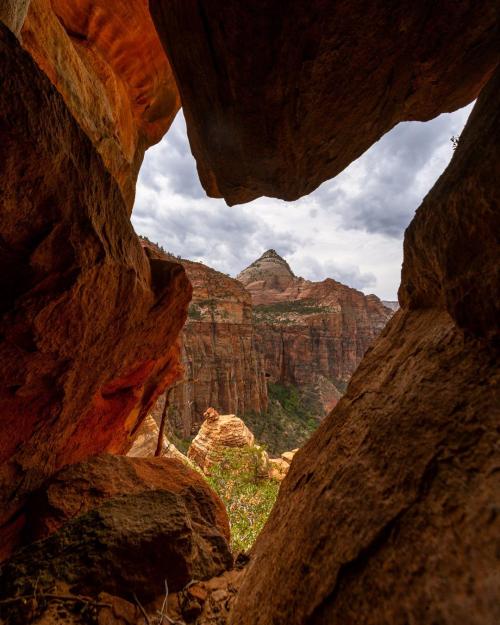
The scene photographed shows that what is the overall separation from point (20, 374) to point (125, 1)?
8.27 metres

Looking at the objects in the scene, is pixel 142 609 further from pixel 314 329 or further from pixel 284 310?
pixel 284 310

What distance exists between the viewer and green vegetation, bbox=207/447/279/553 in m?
11.4

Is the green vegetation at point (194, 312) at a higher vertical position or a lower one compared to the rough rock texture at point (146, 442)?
higher

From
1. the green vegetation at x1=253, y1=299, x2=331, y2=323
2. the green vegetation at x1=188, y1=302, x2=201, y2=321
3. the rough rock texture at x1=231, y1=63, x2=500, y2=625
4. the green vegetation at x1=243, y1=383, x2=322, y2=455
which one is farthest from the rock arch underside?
the green vegetation at x1=253, y1=299, x2=331, y2=323

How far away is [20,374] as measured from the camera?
3594 mm

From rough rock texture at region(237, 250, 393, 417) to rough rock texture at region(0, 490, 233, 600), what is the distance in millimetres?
56945

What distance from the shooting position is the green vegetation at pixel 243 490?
11.4 meters

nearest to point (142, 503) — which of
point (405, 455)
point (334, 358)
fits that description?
point (405, 455)

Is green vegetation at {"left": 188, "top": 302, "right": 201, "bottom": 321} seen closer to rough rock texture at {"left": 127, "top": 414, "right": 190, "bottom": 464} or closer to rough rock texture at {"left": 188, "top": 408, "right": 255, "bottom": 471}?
rough rock texture at {"left": 188, "top": 408, "right": 255, "bottom": 471}

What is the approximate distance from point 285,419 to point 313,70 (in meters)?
51.1

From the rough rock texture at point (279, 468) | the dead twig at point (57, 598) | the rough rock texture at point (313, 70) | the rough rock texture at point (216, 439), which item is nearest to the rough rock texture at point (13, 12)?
the rough rock texture at point (313, 70)

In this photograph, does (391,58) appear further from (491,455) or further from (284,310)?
(284,310)

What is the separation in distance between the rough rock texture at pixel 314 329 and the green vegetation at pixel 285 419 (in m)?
2.34

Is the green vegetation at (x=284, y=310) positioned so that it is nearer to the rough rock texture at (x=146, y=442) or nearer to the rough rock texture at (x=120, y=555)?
the rough rock texture at (x=146, y=442)
